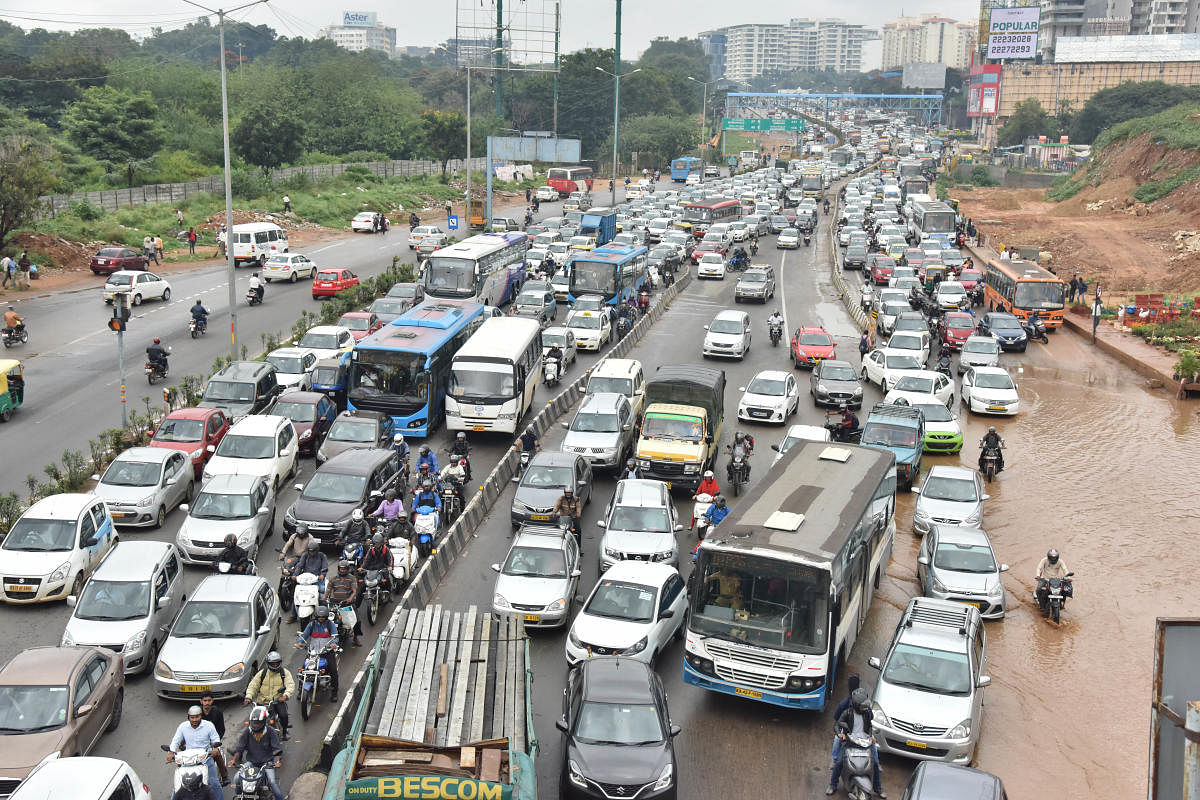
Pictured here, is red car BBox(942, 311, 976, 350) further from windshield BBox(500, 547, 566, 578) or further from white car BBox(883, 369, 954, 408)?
windshield BBox(500, 547, 566, 578)

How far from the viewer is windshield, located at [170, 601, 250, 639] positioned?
15.8 meters

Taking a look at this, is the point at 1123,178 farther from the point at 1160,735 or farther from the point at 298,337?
the point at 1160,735

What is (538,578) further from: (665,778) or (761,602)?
(665,778)

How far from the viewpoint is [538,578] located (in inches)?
720

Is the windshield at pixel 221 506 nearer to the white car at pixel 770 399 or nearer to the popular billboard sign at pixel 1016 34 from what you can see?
the white car at pixel 770 399

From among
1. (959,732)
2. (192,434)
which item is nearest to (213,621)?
(959,732)

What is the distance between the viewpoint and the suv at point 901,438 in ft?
86.6

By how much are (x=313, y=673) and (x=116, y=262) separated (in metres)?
39.8

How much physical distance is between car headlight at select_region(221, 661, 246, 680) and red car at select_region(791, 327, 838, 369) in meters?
24.3

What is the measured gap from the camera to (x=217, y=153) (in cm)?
8144

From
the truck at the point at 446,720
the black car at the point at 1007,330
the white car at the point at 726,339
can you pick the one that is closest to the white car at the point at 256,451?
the truck at the point at 446,720

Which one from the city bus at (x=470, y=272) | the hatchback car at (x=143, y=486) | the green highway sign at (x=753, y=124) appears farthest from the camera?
the green highway sign at (x=753, y=124)

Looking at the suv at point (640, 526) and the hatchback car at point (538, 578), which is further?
the suv at point (640, 526)

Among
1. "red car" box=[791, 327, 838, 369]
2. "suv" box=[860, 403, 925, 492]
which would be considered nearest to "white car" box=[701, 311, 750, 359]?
"red car" box=[791, 327, 838, 369]
